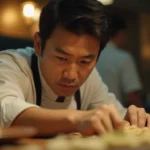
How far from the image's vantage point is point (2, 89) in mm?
→ 1009

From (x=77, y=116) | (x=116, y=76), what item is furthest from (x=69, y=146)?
(x=116, y=76)

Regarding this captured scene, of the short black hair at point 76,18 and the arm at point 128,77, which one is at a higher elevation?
the short black hair at point 76,18

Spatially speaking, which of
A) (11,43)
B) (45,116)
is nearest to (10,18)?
(11,43)

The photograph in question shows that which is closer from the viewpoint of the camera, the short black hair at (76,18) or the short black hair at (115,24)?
the short black hair at (76,18)

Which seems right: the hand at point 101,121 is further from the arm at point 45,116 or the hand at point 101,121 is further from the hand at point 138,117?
the hand at point 138,117

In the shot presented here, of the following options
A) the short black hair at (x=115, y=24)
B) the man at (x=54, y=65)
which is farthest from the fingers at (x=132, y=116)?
the short black hair at (x=115, y=24)

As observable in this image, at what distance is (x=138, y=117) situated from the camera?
1.18m

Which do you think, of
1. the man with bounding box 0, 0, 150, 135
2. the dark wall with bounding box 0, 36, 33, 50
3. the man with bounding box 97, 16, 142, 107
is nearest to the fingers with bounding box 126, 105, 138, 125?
the man with bounding box 0, 0, 150, 135

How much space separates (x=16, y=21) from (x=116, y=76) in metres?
1.55

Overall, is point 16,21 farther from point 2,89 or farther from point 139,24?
point 2,89

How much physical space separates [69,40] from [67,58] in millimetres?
55

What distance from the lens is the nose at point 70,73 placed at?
3.49 feet

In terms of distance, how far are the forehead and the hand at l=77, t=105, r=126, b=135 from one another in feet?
1.15

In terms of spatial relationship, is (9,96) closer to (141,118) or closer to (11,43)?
(141,118)
